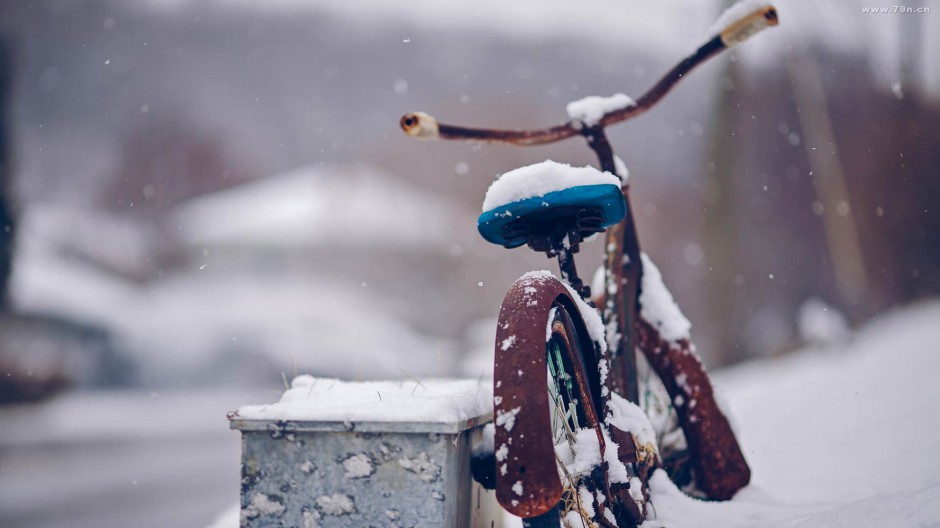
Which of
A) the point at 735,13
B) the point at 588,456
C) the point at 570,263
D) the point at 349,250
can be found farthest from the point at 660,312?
the point at 349,250

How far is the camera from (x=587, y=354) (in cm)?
162

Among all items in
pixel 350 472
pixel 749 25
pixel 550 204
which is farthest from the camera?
pixel 749 25

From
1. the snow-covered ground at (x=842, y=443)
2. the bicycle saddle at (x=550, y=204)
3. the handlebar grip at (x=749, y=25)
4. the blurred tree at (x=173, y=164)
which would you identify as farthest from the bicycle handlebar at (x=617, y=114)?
the blurred tree at (x=173, y=164)

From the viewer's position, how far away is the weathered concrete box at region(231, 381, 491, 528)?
1525 mm

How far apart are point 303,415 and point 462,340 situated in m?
9.53

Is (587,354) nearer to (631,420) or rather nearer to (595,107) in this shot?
(631,420)

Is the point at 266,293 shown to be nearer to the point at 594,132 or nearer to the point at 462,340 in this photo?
the point at 462,340

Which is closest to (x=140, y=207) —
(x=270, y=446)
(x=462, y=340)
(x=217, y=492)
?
(x=462, y=340)

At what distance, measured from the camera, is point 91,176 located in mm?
12656

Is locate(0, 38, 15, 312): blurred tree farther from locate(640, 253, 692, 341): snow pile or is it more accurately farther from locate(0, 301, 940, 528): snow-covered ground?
locate(640, 253, 692, 341): snow pile

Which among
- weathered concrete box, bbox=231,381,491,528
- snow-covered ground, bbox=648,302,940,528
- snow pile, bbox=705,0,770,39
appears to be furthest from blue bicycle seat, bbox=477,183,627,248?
snow-covered ground, bbox=648,302,940,528

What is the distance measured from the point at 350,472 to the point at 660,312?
4.10ft

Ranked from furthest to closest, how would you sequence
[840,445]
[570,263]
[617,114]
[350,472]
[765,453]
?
[765,453] → [840,445] → [617,114] → [570,263] → [350,472]

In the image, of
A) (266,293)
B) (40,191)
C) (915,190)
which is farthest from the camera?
(266,293)
